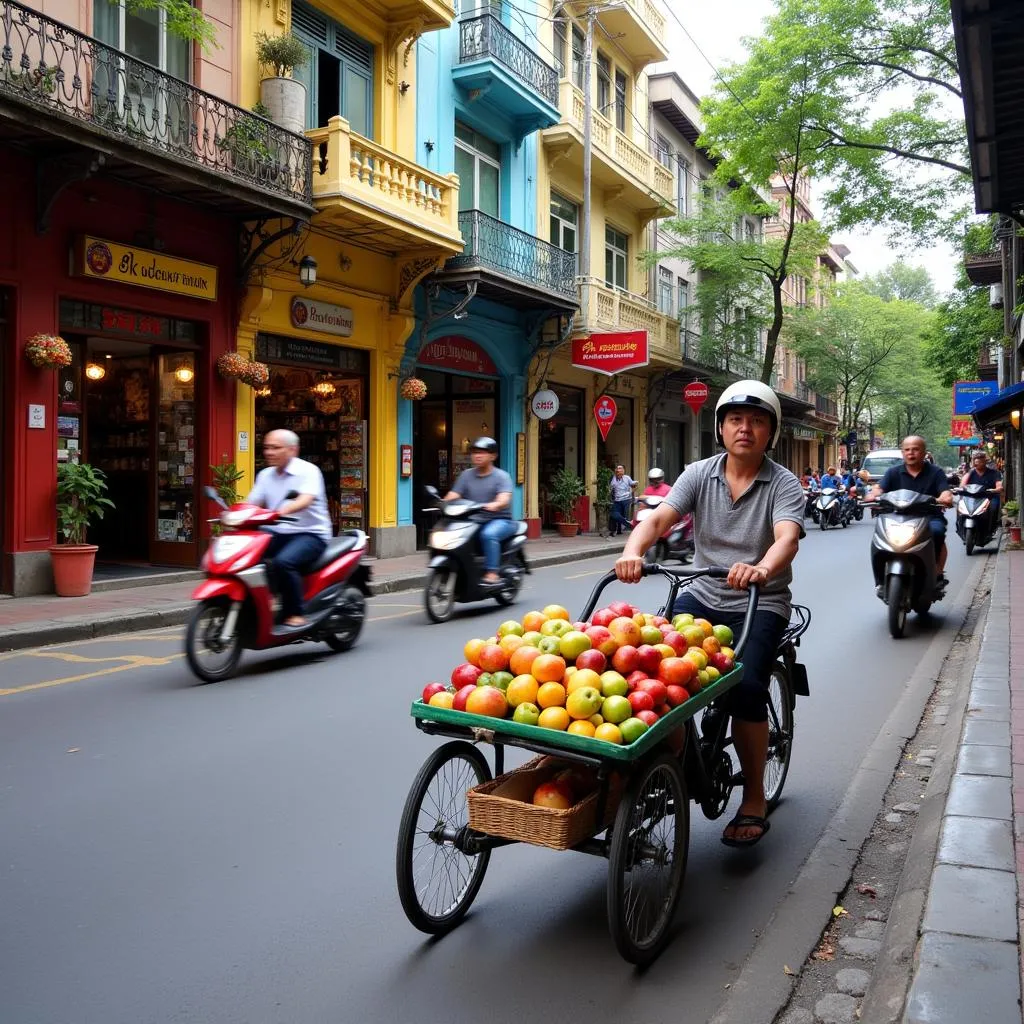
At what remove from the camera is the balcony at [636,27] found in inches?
953

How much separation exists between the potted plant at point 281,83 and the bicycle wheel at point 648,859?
13.0m

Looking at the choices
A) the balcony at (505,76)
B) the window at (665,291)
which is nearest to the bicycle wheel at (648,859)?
the balcony at (505,76)

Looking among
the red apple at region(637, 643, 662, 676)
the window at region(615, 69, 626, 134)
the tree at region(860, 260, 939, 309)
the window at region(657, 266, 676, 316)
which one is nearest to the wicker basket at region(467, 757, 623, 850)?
the red apple at region(637, 643, 662, 676)

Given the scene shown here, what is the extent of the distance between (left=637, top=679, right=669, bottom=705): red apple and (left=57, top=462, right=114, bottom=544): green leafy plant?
32.9ft

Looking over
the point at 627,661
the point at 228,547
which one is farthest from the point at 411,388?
the point at 627,661

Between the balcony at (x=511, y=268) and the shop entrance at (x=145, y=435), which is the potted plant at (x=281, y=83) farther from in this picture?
the balcony at (x=511, y=268)

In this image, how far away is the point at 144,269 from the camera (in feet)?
42.2

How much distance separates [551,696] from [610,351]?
20.4 m

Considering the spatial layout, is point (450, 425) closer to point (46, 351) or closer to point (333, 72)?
point (333, 72)

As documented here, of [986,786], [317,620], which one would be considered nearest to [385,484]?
[317,620]

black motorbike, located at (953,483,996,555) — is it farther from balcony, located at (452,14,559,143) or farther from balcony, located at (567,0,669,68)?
balcony, located at (567,0,669,68)

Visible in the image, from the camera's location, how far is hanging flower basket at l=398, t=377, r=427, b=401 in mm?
17906

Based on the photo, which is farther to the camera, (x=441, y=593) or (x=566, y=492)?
(x=566, y=492)

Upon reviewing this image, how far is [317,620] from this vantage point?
8203mm
